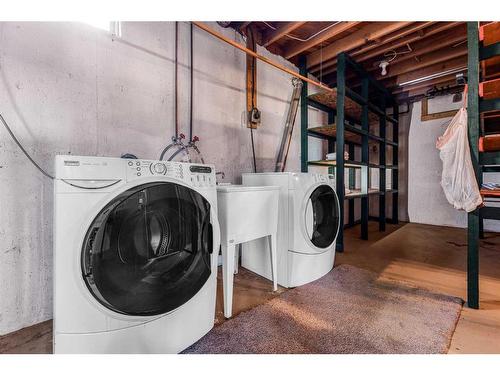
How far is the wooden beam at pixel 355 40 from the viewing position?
215 cm

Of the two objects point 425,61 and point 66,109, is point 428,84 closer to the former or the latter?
point 425,61

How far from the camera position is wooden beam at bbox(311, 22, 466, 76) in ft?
7.40

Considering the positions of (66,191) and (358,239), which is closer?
(66,191)

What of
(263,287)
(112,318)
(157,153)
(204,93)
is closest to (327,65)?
(204,93)

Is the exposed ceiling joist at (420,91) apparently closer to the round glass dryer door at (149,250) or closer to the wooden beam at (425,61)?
the wooden beam at (425,61)

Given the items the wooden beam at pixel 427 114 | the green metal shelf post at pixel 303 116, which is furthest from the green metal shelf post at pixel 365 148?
the wooden beam at pixel 427 114

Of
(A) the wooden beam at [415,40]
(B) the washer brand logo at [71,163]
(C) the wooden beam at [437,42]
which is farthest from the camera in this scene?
(C) the wooden beam at [437,42]

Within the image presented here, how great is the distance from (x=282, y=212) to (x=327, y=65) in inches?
93.7

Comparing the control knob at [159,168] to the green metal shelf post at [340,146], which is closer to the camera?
the control knob at [159,168]

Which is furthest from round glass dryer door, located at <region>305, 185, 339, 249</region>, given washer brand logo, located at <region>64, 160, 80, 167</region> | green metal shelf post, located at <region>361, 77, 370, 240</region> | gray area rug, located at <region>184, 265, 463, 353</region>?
washer brand logo, located at <region>64, 160, 80, 167</region>

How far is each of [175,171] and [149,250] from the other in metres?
0.35

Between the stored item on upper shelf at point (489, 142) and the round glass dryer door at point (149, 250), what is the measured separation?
169 cm

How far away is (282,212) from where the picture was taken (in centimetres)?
172

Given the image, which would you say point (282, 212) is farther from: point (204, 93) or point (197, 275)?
point (204, 93)
